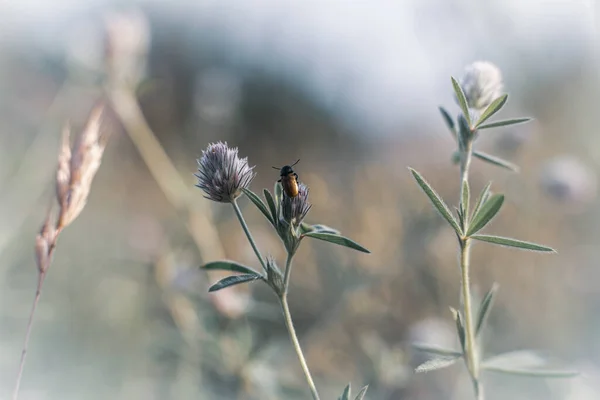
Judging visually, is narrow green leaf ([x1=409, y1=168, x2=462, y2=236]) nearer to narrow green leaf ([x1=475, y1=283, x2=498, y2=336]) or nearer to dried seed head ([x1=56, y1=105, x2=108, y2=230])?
narrow green leaf ([x1=475, y1=283, x2=498, y2=336])

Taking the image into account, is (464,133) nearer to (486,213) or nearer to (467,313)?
(486,213)

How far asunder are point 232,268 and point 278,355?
0.93m

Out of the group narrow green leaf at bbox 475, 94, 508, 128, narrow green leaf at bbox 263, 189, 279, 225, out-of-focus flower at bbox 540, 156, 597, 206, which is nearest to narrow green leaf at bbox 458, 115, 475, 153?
narrow green leaf at bbox 475, 94, 508, 128

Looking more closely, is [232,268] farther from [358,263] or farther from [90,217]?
[90,217]

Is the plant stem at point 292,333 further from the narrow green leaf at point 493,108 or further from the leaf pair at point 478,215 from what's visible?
the narrow green leaf at point 493,108

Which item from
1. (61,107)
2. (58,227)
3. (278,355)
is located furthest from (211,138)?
(58,227)

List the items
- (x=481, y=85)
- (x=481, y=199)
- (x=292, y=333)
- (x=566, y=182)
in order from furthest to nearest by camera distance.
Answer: (x=566, y=182)
(x=481, y=85)
(x=481, y=199)
(x=292, y=333)

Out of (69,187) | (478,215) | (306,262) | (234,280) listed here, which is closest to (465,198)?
(478,215)

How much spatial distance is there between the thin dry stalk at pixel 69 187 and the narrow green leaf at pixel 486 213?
47 centimetres

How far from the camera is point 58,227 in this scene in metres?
0.77

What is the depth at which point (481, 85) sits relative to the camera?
0.86m

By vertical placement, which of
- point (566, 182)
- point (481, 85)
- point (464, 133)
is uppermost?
point (566, 182)

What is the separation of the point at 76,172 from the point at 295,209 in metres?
0.31

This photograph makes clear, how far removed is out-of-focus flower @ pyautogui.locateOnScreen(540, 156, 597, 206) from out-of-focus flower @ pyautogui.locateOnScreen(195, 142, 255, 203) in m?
1.65
